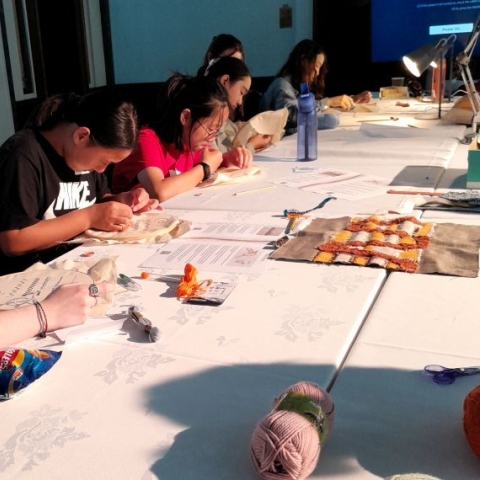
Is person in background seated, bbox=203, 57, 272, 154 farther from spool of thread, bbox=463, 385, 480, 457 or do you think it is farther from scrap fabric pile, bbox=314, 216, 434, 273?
spool of thread, bbox=463, 385, 480, 457

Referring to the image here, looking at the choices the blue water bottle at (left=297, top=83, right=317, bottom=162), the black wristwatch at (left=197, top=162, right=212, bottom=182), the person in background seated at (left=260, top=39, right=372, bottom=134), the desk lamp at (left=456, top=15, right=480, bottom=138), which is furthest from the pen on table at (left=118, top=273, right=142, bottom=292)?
the person in background seated at (left=260, top=39, right=372, bottom=134)

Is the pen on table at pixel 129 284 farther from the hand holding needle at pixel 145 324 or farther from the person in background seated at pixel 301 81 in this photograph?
the person in background seated at pixel 301 81

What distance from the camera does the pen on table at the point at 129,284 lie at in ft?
3.33

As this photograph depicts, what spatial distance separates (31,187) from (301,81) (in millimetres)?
2470

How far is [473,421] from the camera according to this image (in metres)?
0.57

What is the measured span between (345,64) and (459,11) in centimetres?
97

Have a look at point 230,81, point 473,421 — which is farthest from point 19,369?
point 230,81

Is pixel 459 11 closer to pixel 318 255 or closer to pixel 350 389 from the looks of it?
pixel 318 255

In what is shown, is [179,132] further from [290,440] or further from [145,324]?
[290,440]

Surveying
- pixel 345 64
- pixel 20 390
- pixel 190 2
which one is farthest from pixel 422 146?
pixel 190 2

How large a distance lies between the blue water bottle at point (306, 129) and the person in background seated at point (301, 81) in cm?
92

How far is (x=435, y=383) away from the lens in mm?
709

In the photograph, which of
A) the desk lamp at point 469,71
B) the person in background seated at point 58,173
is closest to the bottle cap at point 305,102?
the desk lamp at point 469,71

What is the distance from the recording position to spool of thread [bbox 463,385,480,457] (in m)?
0.56
